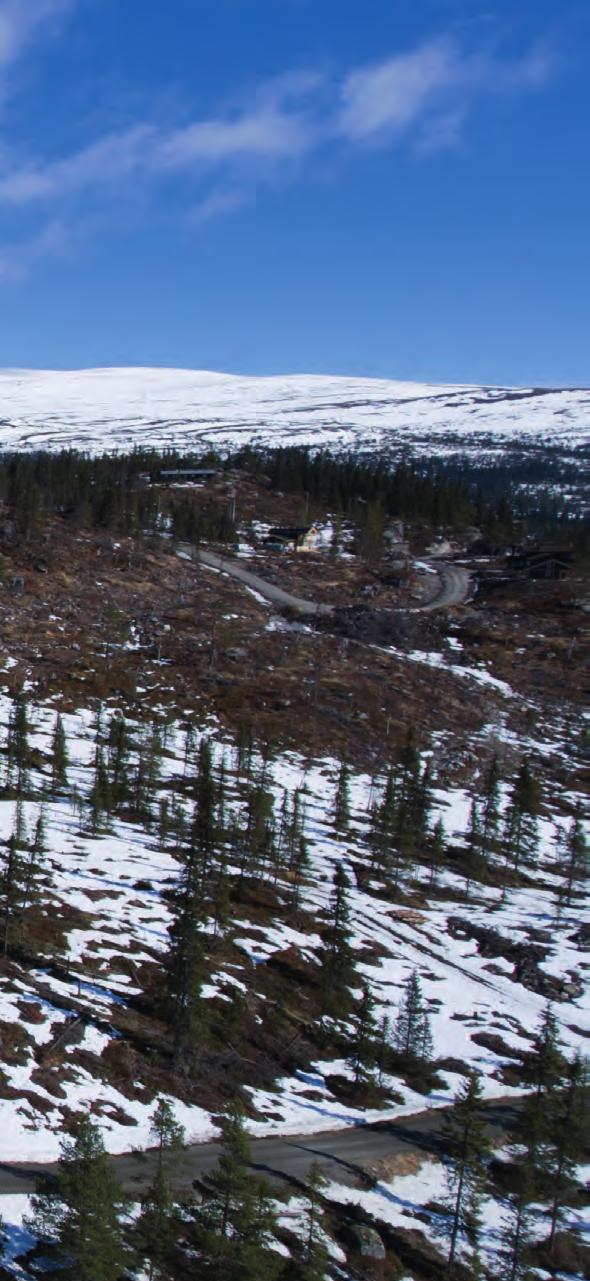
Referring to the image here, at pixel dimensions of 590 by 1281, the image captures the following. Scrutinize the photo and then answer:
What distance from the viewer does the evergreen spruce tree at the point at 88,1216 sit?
18484mm

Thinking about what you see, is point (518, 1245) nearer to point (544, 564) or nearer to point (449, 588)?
point (449, 588)

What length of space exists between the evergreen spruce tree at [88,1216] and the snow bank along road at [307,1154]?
4.11 metres

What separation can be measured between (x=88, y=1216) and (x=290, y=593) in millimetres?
109594

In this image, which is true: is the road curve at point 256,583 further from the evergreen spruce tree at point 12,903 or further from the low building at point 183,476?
the evergreen spruce tree at point 12,903

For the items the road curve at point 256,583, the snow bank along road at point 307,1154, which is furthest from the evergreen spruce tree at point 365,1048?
the road curve at point 256,583

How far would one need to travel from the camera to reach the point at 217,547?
482 feet

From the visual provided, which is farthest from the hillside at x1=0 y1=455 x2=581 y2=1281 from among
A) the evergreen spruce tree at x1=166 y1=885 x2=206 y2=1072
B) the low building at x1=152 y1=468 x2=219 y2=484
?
the low building at x1=152 y1=468 x2=219 y2=484

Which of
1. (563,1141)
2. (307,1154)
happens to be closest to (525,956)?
(563,1141)

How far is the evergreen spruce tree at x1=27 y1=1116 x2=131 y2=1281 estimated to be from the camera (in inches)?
728

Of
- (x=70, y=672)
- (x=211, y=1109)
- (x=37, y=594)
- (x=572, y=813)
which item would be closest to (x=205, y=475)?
(x=37, y=594)

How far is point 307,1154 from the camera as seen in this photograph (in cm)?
2905

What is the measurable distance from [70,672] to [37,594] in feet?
76.9

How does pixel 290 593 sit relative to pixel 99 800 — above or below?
above

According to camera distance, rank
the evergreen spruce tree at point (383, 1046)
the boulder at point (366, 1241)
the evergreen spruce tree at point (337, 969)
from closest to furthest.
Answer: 1. the boulder at point (366, 1241)
2. the evergreen spruce tree at point (383, 1046)
3. the evergreen spruce tree at point (337, 969)
